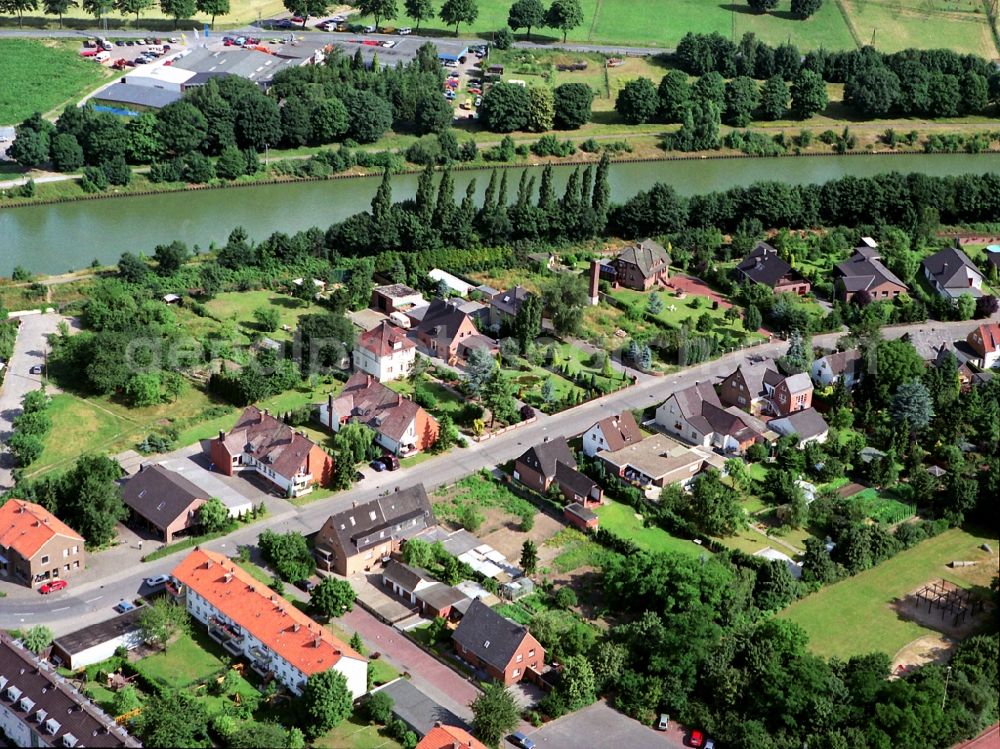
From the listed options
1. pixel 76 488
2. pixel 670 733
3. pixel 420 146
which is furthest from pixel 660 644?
pixel 420 146

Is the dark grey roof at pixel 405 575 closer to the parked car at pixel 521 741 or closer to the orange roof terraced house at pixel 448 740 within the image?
the parked car at pixel 521 741

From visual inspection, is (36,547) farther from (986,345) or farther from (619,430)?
(986,345)

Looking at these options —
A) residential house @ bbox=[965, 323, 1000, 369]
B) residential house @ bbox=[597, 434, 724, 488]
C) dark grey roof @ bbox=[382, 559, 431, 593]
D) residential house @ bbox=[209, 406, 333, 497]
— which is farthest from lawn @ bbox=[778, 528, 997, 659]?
residential house @ bbox=[209, 406, 333, 497]

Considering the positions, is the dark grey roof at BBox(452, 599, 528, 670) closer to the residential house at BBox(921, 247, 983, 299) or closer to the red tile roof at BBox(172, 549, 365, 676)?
the red tile roof at BBox(172, 549, 365, 676)

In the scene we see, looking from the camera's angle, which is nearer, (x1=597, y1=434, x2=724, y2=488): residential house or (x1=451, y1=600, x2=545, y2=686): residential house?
(x1=451, y1=600, x2=545, y2=686): residential house

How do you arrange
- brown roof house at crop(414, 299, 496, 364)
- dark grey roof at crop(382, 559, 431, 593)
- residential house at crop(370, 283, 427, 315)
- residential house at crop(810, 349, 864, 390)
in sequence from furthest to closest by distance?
residential house at crop(370, 283, 427, 315) < brown roof house at crop(414, 299, 496, 364) < residential house at crop(810, 349, 864, 390) < dark grey roof at crop(382, 559, 431, 593)

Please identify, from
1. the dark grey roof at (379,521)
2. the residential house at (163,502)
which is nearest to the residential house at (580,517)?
the dark grey roof at (379,521)

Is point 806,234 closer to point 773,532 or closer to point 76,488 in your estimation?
point 773,532
